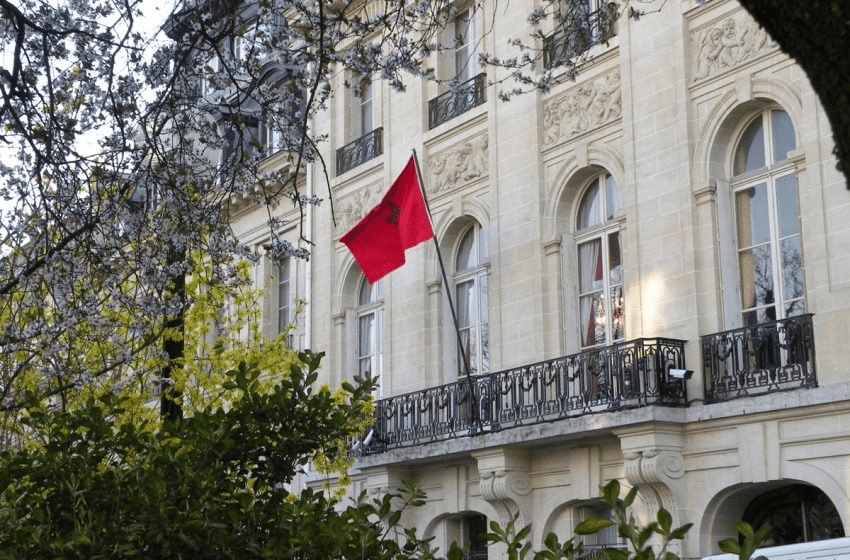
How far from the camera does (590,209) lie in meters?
20.7

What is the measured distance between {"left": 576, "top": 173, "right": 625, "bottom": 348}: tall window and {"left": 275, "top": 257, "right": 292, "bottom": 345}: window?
936 centimetres

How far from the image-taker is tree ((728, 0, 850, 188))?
3.60 metres

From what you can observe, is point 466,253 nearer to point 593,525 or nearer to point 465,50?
point 465,50

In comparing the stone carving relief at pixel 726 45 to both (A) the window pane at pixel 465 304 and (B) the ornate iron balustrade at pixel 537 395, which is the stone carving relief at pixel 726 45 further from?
(A) the window pane at pixel 465 304

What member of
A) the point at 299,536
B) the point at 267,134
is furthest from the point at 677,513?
the point at 267,134

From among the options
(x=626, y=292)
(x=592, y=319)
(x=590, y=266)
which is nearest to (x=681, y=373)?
(x=626, y=292)

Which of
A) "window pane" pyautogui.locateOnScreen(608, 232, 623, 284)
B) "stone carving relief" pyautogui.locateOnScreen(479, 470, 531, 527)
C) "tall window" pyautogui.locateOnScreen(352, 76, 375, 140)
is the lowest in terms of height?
"stone carving relief" pyautogui.locateOnScreen(479, 470, 531, 527)

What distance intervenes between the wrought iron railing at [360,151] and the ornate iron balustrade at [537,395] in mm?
4931

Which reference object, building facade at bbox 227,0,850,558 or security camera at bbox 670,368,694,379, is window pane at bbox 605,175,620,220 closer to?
building facade at bbox 227,0,850,558

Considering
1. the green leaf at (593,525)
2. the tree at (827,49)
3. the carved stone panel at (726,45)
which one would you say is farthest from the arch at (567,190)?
the tree at (827,49)

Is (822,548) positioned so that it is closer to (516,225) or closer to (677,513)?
(677,513)

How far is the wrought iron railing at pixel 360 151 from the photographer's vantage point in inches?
1012

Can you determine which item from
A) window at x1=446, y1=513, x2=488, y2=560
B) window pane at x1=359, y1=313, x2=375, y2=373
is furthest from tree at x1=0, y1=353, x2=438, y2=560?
window pane at x1=359, y1=313, x2=375, y2=373

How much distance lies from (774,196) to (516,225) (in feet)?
16.8
